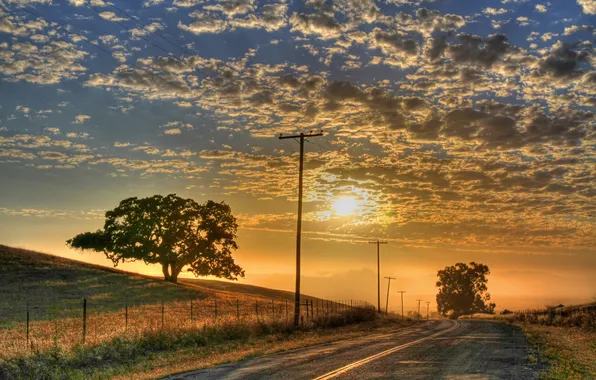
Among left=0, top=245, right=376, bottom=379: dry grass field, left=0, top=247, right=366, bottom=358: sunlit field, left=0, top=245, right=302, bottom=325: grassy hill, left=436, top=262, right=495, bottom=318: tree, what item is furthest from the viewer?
left=436, top=262, right=495, bottom=318: tree

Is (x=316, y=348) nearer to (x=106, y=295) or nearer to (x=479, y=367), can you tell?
(x=479, y=367)

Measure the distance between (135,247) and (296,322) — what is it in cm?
4416

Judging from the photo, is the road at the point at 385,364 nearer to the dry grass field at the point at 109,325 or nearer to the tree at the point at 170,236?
the dry grass field at the point at 109,325

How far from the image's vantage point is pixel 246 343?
2798 centimetres

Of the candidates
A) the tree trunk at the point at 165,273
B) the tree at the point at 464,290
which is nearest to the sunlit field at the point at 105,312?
the tree trunk at the point at 165,273

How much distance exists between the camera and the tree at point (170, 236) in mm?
74625

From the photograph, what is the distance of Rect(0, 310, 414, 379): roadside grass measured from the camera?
18406 millimetres

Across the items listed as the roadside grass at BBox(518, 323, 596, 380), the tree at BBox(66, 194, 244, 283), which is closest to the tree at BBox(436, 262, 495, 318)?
the tree at BBox(66, 194, 244, 283)

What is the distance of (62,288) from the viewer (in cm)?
5872

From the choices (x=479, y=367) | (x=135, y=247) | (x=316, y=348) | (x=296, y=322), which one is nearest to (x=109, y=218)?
(x=135, y=247)

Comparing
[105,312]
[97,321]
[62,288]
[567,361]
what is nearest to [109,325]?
[97,321]

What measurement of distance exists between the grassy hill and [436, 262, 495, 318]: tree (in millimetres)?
94678

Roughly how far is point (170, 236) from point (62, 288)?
1843 cm

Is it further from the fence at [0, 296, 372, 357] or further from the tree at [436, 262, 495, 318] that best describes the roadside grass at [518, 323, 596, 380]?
the tree at [436, 262, 495, 318]
